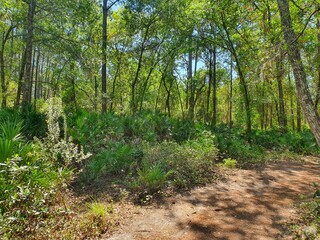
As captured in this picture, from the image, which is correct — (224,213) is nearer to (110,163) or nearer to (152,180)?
(152,180)

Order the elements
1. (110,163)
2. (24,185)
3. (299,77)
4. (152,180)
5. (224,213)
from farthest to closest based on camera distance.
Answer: (110,163), (152,180), (299,77), (224,213), (24,185)

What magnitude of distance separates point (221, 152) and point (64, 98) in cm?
1481

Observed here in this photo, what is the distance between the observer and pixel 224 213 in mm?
4102

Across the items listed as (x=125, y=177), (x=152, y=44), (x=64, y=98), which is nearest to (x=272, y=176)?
(x=125, y=177)

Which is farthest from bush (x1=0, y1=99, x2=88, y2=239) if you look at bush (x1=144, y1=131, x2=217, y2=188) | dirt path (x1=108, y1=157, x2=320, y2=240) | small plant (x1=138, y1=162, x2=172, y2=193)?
bush (x1=144, y1=131, x2=217, y2=188)

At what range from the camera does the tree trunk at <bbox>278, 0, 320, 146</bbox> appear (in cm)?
445

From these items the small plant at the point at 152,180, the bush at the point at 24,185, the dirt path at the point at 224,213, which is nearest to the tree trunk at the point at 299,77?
the dirt path at the point at 224,213

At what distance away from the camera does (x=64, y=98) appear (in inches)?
747

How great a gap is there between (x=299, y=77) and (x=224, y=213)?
9.85 feet

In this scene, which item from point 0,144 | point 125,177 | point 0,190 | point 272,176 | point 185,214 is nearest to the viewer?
point 0,190

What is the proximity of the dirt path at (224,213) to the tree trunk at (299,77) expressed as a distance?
151 centimetres

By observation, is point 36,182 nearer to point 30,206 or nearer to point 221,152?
point 30,206

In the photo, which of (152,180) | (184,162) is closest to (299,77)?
(184,162)

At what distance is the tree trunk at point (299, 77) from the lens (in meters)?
4.45
